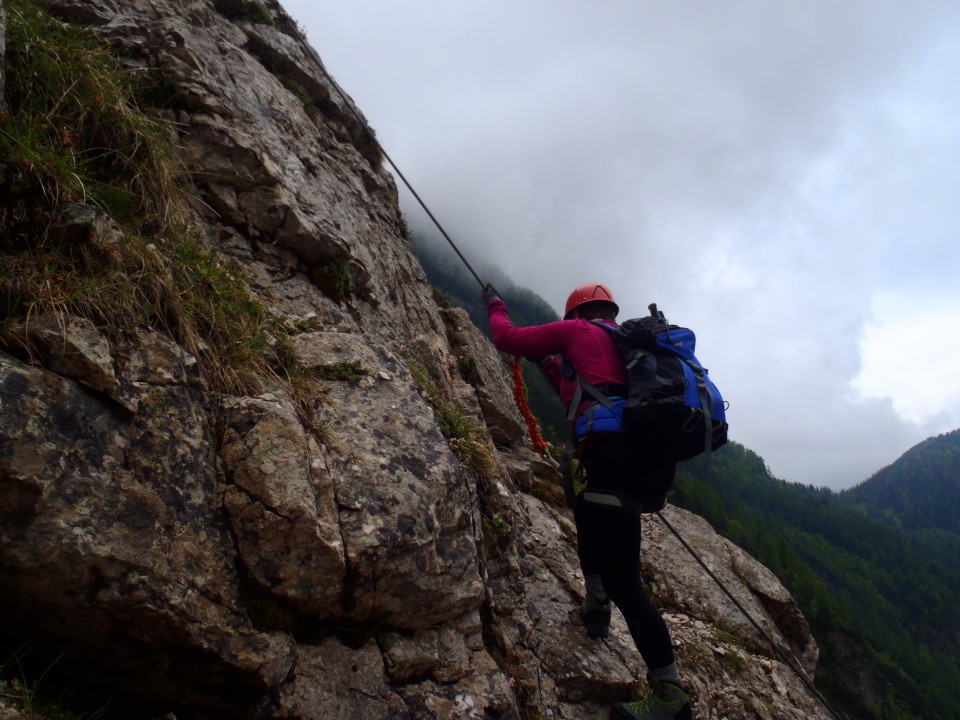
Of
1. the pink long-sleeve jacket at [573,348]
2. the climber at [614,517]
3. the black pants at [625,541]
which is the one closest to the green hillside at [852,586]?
the climber at [614,517]

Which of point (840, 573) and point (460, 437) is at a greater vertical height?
point (840, 573)

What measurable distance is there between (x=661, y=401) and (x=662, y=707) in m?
2.52

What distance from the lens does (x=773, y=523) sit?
131 metres

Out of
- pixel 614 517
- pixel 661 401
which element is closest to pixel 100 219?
pixel 661 401

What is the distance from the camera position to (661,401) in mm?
4320

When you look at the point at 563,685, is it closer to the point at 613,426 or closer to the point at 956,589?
the point at 613,426

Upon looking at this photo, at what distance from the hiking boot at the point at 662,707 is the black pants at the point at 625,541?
0.68 feet

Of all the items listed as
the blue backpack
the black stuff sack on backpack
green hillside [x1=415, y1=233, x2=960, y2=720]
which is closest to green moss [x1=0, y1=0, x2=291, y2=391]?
the blue backpack

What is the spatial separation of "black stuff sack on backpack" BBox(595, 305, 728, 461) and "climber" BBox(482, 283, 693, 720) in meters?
0.20

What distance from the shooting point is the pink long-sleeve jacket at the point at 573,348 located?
16.0 feet

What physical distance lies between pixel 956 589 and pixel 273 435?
8335 inches

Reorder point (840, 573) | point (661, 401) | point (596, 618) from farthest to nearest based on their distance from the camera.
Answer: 1. point (840, 573)
2. point (596, 618)
3. point (661, 401)

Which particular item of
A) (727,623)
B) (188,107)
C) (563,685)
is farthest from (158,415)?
(727,623)

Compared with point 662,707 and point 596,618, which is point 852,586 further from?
point 662,707
